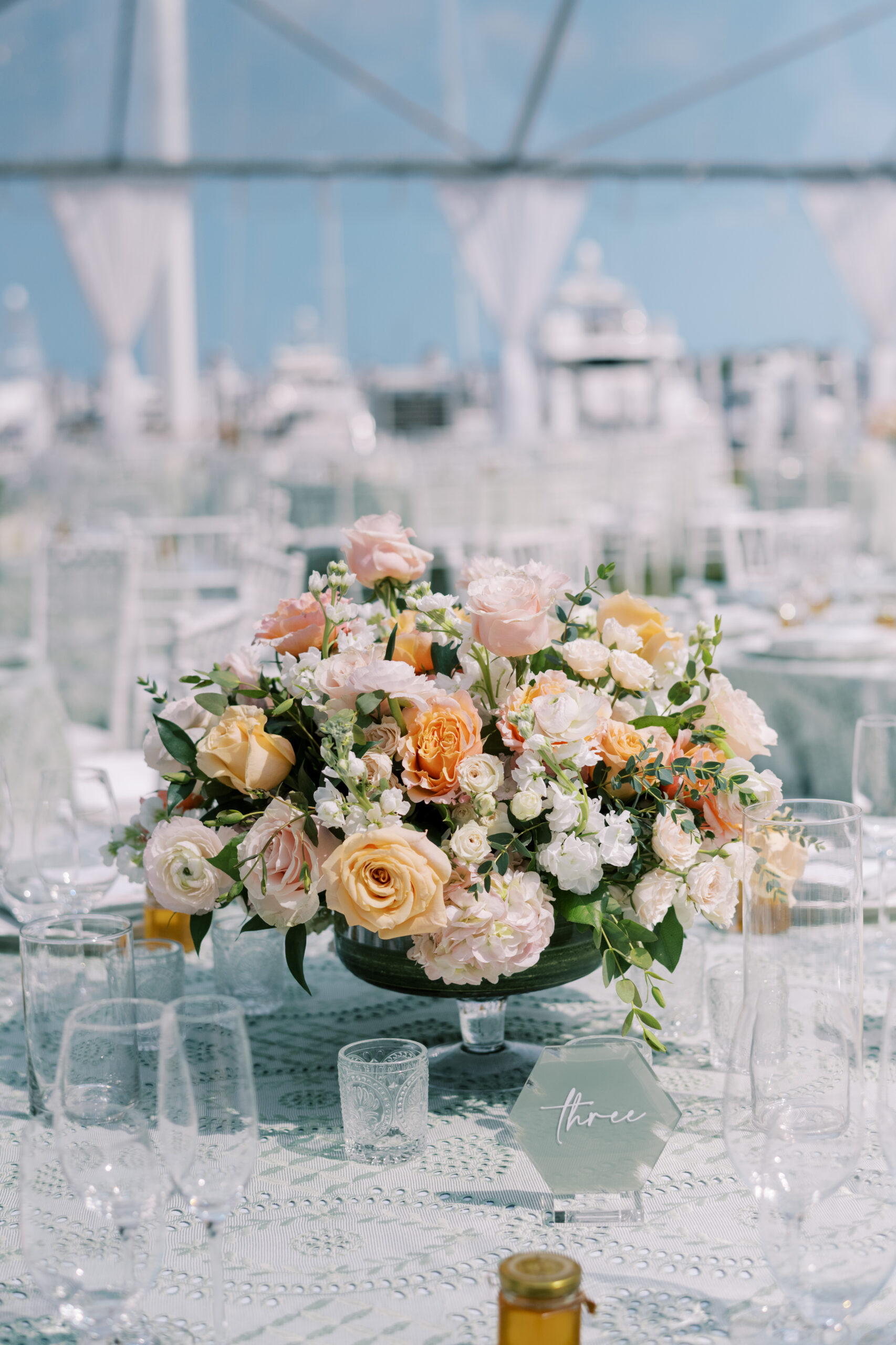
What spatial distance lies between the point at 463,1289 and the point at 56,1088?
0.98 ft

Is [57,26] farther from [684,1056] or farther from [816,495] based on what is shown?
[684,1056]

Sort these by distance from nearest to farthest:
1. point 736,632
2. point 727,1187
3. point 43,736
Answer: point 727,1187 → point 43,736 → point 736,632

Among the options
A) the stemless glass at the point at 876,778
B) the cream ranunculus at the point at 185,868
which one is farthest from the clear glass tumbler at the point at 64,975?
the stemless glass at the point at 876,778

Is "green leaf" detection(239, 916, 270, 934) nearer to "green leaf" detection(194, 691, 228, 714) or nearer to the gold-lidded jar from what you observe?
→ "green leaf" detection(194, 691, 228, 714)

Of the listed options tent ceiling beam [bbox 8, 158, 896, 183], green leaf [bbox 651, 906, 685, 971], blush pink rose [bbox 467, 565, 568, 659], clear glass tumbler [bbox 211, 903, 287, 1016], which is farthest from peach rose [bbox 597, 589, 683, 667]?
tent ceiling beam [bbox 8, 158, 896, 183]

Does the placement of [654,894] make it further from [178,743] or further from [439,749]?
[178,743]

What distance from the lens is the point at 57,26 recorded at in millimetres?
8359

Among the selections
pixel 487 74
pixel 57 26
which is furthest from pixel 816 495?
pixel 57 26

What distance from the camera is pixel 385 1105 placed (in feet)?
3.23

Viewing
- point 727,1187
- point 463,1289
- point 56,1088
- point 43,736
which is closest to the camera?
point 56,1088

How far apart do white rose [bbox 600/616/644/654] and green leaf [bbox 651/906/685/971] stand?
0.21m

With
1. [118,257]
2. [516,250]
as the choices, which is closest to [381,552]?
[516,250]

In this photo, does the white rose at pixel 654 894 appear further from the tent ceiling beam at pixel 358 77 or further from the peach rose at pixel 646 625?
the tent ceiling beam at pixel 358 77

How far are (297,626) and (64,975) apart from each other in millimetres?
327
